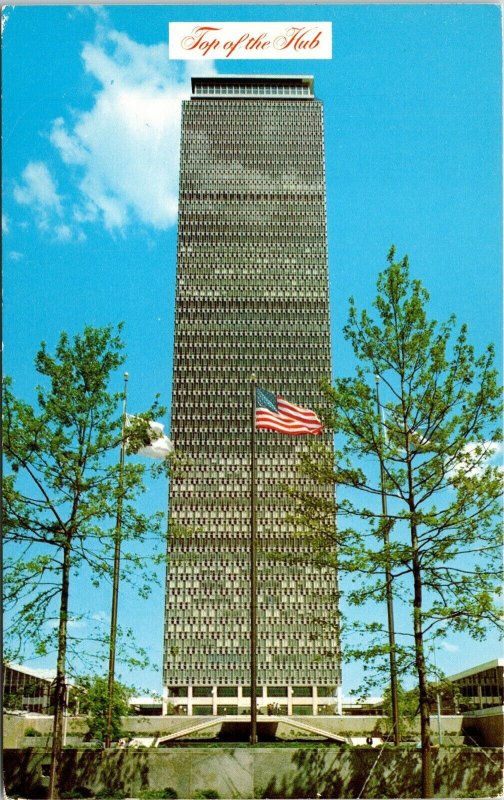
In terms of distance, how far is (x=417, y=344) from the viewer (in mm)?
20625

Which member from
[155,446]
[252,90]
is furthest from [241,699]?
[155,446]

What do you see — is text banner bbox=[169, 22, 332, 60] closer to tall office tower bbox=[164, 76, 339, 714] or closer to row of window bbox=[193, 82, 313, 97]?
tall office tower bbox=[164, 76, 339, 714]

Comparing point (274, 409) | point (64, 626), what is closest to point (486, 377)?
point (274, 409)

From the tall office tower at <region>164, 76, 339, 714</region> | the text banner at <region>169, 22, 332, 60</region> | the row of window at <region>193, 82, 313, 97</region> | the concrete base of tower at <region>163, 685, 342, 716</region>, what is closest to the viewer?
the text banner at <region>169, 22, 332, 60</region>

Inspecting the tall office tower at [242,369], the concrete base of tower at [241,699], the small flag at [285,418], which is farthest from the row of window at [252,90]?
the small flag at [285,418]

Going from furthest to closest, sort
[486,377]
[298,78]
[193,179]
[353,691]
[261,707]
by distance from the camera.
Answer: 1. [298,78]
2. [193,179]
3. [261,707]
4. [486,377]
5. [353,691]

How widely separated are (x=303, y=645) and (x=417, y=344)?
97.6m

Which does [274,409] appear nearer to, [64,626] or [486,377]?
[486,377]

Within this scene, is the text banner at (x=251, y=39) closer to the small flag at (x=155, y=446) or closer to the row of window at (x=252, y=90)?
the small flag at (x=155, y=446)

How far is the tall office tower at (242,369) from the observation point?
111438 mm

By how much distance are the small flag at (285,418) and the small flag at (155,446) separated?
3.13 m

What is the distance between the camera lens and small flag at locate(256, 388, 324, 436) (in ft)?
79.5

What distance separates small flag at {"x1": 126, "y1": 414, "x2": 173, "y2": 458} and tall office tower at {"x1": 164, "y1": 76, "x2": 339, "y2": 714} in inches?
3487

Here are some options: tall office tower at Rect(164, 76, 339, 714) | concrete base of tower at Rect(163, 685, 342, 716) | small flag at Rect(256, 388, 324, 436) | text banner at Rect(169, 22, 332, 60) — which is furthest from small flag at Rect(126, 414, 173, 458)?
concrete base of tower at Rect(163, 685, 342, 716)
